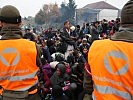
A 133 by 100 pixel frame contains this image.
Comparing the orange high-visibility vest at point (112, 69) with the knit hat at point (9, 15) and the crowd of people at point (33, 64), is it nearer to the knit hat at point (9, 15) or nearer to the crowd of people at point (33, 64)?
the crowd of people at point (33, 64)

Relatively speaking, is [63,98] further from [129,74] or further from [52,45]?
[129,74]

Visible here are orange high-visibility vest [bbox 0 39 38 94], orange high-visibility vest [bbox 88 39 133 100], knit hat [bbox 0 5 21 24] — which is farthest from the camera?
knit hat [bbox 0 5 21 24]

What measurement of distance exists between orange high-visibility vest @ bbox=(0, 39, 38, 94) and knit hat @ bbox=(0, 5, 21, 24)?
0.24 metres

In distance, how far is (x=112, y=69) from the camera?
2287mm

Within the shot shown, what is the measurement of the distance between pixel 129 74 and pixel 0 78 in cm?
145

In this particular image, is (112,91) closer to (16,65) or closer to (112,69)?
(112,69)

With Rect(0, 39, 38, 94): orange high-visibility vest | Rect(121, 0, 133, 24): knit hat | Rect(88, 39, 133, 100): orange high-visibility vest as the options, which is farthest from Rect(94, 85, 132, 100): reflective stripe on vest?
Rect(0, 39, 38, 94): orange high-visibility vest

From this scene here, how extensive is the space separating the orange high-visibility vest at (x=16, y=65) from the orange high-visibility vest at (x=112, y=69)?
0.99 metres

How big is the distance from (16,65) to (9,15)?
506 millimetres

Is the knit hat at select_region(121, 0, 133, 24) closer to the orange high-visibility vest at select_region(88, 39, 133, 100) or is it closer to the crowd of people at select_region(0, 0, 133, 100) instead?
the crowd of people at select_region(0, 0, 133, 100)

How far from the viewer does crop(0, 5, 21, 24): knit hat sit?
3.32 meters

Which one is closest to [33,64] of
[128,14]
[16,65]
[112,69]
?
[16,65]

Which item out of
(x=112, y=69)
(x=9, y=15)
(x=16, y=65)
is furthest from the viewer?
(x=9, y=15)

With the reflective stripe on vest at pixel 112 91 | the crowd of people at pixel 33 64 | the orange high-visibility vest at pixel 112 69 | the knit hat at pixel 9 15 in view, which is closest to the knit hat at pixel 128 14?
the crowd of people at pixel 33 64
